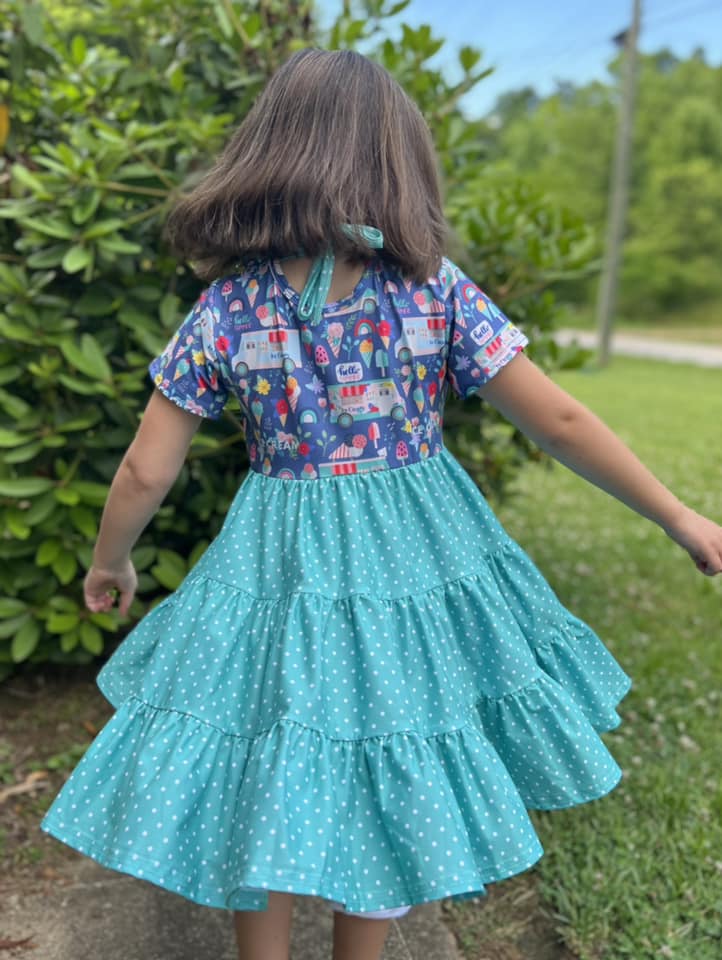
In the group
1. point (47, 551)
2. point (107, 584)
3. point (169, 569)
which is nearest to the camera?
point (107, 584)

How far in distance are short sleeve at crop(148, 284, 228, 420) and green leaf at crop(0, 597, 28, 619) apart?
1.36 m

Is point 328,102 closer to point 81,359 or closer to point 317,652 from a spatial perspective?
point 317,652

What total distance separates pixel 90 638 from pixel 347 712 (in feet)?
4.74

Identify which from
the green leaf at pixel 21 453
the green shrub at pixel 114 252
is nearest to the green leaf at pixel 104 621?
the green shrub at pixel 114 252

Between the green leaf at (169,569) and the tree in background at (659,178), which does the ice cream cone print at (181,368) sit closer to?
the green leaf at (169,569)

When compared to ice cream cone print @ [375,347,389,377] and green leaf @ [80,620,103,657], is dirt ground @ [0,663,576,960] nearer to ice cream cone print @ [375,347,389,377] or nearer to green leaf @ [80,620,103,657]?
green leaf @ [80,620,103,657]

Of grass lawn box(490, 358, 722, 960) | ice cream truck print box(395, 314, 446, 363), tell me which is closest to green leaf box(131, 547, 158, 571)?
grass lawn box(490, 358, 722, 960)

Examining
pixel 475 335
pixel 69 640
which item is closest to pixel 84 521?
pixel 69 640

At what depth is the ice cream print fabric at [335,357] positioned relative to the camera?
5.31ft

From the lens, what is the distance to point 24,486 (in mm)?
2584

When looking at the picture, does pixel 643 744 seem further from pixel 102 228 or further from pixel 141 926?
pixel 102 228

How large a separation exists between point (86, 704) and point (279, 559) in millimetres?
1608

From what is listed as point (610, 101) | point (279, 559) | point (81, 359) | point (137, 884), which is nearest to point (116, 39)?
point (81, 359)

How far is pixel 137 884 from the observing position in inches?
88.7
